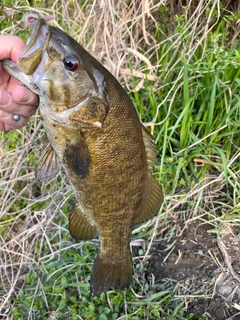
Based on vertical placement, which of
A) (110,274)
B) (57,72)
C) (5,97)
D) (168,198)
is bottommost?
(168,198)

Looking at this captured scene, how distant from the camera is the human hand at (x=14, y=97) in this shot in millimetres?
1598

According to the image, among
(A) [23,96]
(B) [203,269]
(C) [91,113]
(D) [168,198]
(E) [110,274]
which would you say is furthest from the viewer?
(D) [168,198]

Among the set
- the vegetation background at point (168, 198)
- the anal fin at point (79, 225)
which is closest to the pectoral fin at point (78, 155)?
the anal fin at point (79, 225)

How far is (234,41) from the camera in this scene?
2.64 metres

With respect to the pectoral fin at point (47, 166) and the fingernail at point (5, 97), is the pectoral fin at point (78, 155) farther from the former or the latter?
the fingernail at point (5, 97)

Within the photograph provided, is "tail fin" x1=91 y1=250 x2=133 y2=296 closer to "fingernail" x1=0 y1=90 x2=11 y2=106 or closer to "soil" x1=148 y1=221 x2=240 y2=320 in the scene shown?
"soil" x1=148 y1=221 x2=240 y2=320

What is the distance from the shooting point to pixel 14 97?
5.28ft

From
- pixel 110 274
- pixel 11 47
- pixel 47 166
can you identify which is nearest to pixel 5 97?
pixel 11 47

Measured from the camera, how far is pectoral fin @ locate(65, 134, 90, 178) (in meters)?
1.50

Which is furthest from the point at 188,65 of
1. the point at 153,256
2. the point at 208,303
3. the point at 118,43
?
the point at 208,303

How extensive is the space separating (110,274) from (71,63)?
96 centimetres

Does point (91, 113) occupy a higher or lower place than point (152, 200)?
higher

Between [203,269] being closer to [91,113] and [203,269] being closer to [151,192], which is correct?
[151,192]

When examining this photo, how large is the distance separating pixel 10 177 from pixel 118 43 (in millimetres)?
1189
